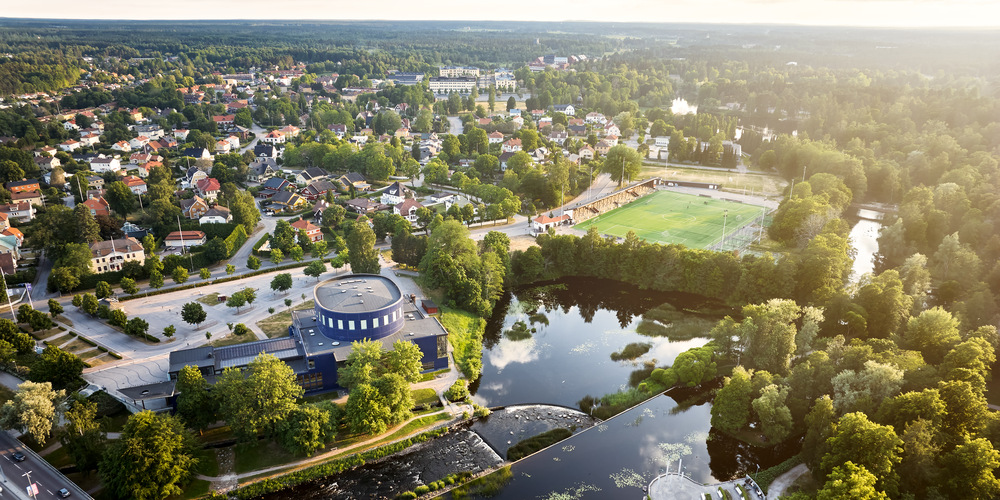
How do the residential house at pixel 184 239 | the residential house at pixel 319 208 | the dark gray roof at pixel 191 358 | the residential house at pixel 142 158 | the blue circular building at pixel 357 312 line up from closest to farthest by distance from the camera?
the dark gray roof at pixel 191 358, the blue circular building at pixel 357 312, the residential house at pixel 184 239, the residential house at pixel 319 208, the residential house at pixel 142 158

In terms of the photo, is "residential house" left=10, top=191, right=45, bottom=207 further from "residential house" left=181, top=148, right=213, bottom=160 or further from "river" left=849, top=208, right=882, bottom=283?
"river" left=849, top=208, right=882, bottom=283

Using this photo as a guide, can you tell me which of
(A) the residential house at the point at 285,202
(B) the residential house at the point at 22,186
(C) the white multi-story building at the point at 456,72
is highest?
(C) the white multi-story building at the point at 456,72

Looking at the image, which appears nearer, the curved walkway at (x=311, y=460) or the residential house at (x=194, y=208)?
the curved walkway at (x=311, y=460)

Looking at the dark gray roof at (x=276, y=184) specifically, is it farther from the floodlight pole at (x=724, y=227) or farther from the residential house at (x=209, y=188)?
the floodlight pole at (x=724, y=227)

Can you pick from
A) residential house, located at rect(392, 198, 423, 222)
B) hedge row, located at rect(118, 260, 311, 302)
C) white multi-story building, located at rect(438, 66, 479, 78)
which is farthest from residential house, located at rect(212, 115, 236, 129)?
white multi-story building, located at rect(438, 66, 479, 78)

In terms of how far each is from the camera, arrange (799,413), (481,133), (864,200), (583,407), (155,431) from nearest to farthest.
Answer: (155,431)
(799,413)
(583,407)
(864,200)
(481,133)

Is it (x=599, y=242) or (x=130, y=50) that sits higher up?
(x=130, y=50)

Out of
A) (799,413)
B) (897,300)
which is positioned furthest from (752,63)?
(799,413)

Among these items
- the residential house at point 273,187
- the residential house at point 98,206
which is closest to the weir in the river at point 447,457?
the residential house at point 98,206

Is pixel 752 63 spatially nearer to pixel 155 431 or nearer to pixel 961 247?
pixel 961 247
